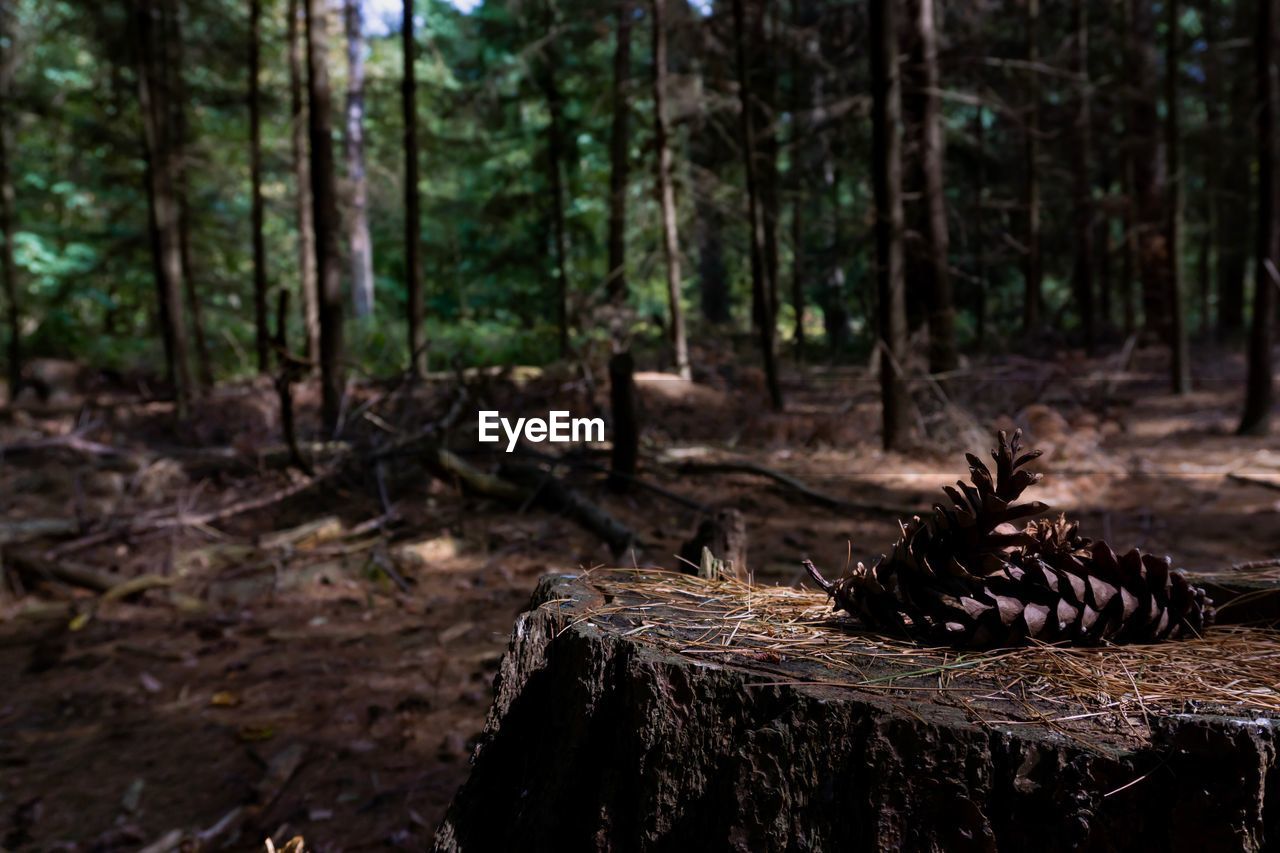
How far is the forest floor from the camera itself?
164 inches

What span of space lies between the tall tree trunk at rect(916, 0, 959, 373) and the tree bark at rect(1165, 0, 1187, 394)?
3869 mm

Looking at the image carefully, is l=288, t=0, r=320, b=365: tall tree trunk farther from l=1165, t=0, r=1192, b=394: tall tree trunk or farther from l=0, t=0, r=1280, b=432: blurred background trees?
l=1165, t=0, r=1192, b=394: tall tree trunk

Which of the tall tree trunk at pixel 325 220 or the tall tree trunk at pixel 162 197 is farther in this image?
the tall tree trunk at pixel 162 197

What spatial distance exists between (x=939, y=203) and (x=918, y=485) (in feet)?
13.2

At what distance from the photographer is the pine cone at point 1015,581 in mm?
1795

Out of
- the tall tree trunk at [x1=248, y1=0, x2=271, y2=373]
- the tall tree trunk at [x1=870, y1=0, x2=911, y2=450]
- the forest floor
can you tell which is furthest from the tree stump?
the tall tree trunk at [x1=248, y1=0, x2=271, y2=373]

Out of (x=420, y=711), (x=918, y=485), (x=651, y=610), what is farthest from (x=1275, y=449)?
(x=651, y=610)

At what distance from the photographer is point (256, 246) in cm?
1620

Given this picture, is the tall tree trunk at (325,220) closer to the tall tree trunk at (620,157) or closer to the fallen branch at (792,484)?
the fallen branch at (792,484)

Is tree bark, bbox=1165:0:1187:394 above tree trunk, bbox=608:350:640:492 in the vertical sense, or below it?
above

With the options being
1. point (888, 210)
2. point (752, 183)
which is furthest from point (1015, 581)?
point (752, 183)

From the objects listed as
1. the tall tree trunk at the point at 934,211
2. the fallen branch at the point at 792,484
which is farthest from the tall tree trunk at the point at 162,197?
the tall tree trunk at the point at 934,211

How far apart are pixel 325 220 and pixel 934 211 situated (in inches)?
277

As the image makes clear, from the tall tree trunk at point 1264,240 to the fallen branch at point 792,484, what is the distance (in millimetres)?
5239
